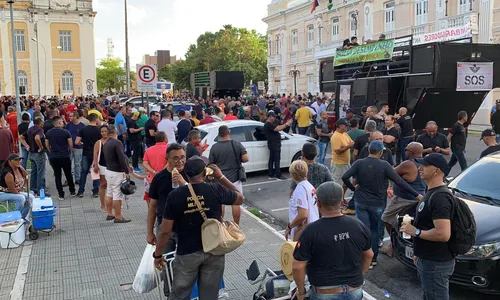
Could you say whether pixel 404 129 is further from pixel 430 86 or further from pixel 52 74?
pixel 52 74

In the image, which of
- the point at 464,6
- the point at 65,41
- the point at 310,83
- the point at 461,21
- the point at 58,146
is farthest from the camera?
the point at 65,41

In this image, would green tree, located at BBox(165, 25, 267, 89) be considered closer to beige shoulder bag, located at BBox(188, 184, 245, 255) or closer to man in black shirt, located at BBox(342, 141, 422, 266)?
man in black shirt, located at BBox(342, 141, 422, 266)

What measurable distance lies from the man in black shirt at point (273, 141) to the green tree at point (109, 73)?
84.0m

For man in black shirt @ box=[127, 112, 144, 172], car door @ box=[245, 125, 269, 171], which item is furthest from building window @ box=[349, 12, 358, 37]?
man in black shirt @ box=[127, 112, 144, 172]

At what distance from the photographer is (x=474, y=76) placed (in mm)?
13125

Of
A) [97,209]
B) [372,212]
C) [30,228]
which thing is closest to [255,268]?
[372,212]

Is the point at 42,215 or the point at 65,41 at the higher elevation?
the point at 65,41

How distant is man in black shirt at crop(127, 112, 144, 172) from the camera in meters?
13.1

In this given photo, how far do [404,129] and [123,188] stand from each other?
294 inches

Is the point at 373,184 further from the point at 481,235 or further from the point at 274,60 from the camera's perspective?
the point at 274,60

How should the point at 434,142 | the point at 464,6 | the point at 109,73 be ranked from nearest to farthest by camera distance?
the point at 434,142, the point at 464,6, the point at 109,73

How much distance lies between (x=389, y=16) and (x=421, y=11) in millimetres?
3142

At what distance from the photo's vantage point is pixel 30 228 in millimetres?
7578

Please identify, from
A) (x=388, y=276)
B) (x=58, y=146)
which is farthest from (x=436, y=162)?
(x=58, y=146)
